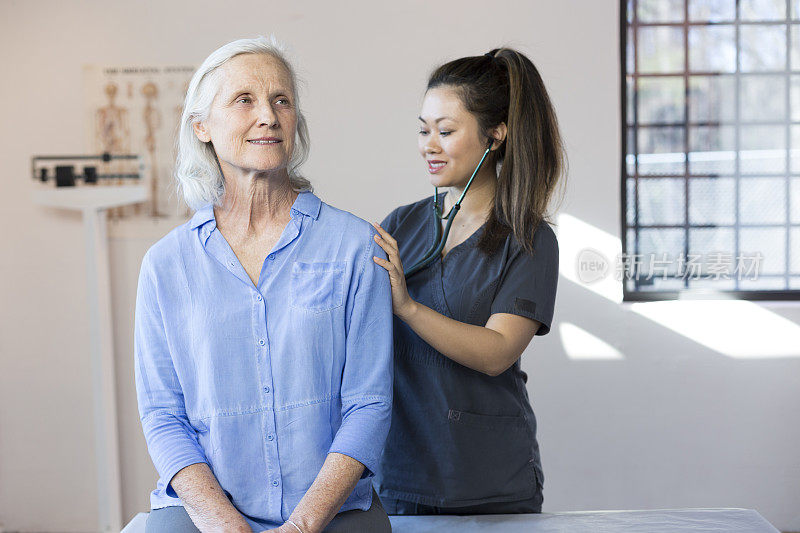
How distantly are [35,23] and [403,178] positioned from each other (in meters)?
1.66

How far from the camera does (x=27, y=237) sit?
3160 millimetres

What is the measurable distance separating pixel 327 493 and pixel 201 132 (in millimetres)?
691

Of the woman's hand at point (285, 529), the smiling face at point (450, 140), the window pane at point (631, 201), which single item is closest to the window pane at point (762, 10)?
the window pane at point (631, 201)

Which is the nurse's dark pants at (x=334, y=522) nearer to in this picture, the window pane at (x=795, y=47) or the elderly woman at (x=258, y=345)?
the elderly woman at (x=258, y=345)

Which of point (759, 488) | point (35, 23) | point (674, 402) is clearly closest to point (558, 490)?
point (674, 402)

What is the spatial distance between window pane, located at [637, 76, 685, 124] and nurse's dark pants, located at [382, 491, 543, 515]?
2.12 m

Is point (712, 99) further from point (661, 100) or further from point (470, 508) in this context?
point (470, 508)

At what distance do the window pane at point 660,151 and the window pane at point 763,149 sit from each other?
0.86ft

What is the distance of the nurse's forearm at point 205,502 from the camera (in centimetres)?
128

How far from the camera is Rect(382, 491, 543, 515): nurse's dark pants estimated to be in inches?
65.7

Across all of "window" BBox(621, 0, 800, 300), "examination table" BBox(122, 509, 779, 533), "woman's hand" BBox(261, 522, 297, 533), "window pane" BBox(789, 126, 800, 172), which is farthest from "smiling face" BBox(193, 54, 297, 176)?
"window pane" BBox(789, 126, 800, 172)

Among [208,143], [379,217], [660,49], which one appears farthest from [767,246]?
[208,143]

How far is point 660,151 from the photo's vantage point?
3.30 m

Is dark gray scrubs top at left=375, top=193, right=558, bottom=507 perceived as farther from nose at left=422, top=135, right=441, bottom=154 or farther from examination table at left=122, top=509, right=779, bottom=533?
nose at left=422, top=135, right=441, bottom=154
